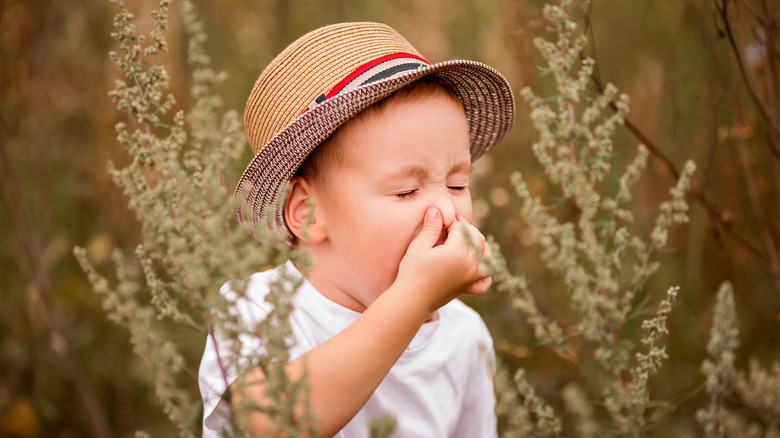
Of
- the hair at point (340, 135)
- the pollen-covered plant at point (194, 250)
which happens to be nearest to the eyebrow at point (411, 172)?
the hair at point (340, 135)

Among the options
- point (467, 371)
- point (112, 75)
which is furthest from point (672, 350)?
point (112, 75)

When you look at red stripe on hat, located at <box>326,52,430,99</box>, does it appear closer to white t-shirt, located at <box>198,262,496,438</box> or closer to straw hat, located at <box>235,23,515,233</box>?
straw hat, located at <box>235,23,515,233</box>

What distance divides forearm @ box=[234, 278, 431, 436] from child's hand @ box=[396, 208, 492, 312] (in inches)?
2.1

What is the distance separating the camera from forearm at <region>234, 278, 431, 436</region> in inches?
54.8

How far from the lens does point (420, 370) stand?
193 centimetres

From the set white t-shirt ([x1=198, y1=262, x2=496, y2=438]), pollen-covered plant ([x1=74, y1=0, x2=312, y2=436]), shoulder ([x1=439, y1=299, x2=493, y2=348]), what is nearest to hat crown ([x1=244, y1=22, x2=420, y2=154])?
pollen-covered plant ([x1=74, y1=0, x2=312, y2=436])

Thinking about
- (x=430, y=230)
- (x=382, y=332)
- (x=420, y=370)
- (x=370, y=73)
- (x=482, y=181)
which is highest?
(x=370, y=73)

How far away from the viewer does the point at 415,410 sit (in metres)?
1.92

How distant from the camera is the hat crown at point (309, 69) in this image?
180cm

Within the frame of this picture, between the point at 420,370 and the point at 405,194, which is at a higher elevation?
the point at 405,194

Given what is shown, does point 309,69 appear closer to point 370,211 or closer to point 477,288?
point 370,211

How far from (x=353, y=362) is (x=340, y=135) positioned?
0.55 meters

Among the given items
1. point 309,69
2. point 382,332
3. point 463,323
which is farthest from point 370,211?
point 463,323

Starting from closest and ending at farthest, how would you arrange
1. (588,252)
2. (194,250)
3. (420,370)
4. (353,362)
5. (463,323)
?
(194,250) → (353,362) → (588,252) → (420,370) → (463,323)
